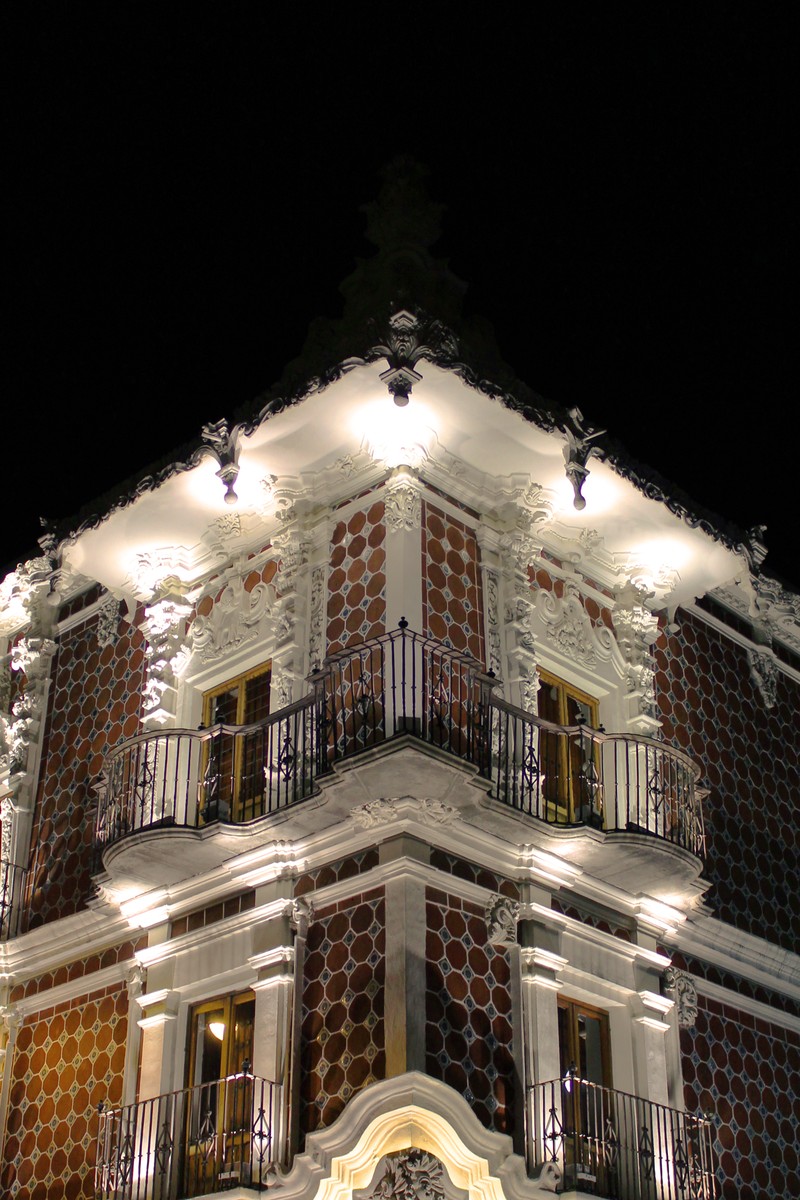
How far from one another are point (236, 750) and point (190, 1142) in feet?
12.7

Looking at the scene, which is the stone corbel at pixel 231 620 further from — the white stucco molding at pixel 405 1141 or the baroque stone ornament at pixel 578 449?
the white stucco molding at pixel 405 1141

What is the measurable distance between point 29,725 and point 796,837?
9.34 metres

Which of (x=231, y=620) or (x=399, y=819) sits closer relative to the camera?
(x=399, y=819)

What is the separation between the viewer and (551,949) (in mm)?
14602

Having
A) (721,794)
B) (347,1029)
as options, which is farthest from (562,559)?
(347,1029)

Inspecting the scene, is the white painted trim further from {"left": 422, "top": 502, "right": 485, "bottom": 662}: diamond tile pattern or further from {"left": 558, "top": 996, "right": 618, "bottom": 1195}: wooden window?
{"left": 422, "top": 502, "right": 485, "bottom": 662}: diamond tile pattern

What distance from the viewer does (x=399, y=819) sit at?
45.6 feet

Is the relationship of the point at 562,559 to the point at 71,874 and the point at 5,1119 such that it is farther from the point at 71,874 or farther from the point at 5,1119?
the point at 5,1119

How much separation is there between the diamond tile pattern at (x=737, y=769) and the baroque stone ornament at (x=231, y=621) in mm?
4570

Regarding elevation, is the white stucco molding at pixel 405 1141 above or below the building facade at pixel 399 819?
below

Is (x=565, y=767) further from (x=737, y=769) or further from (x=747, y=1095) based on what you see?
(x=747, y=1095)

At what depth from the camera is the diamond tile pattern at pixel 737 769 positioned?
17.7 metres

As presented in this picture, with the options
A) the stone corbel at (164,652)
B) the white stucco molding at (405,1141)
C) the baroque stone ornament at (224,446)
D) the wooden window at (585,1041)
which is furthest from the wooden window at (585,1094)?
the baroque stone ornament at (224,446)

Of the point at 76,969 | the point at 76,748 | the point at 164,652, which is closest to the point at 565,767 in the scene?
the point at 164,652
